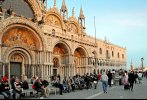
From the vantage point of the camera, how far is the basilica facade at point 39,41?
1228 inches

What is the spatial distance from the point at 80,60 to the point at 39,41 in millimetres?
15145

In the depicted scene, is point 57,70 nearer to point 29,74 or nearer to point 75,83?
point 29,74

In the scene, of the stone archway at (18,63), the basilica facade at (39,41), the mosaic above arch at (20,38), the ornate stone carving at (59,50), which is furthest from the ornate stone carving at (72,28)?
the stone archway at (18,63)

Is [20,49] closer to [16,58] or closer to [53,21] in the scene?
[16,58]

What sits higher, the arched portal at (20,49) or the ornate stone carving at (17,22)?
the ornate stone carving at (17,22)

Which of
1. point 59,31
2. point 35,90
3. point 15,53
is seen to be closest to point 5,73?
point 15,53

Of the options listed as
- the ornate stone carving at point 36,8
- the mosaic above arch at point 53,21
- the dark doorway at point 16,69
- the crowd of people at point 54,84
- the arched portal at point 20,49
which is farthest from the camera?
the mosaic above arch at point 53,21

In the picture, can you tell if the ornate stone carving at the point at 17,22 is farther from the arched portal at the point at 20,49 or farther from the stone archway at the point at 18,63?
the stone archway at the point at 18,63

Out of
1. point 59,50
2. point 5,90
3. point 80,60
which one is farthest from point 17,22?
point 80,60

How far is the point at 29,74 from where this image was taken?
112ft

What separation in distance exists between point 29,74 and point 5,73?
4.42 metres

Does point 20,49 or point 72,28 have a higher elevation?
point 72,28

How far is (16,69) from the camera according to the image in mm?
33062

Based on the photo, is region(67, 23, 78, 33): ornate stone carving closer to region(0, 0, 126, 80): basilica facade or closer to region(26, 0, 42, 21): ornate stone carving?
region(0, 0, 126, 80): basilica facade
